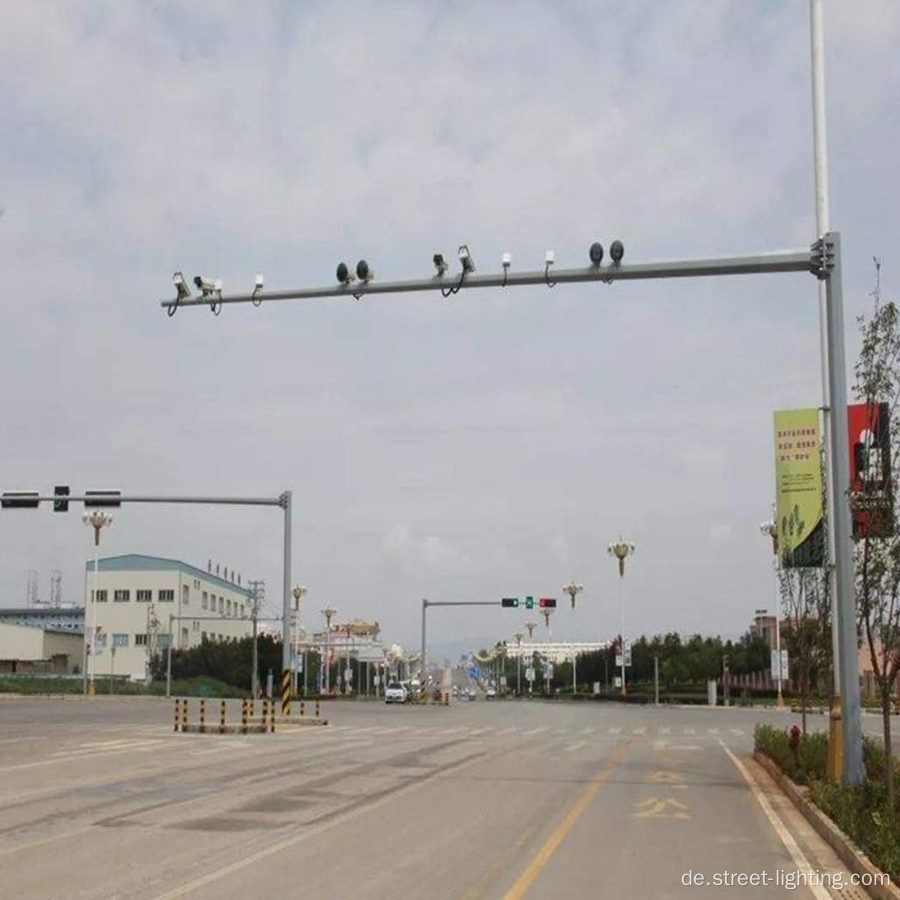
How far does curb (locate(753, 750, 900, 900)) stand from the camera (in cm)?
942

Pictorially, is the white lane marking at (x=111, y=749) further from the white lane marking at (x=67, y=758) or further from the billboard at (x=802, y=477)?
the billboard at (x=802, y=477)

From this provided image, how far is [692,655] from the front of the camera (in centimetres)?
9725

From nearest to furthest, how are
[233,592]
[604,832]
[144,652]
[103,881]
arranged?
[103,881] → [604,832] → [144,652] → [233,592]

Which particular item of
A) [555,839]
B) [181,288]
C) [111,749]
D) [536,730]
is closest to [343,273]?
[181,288]

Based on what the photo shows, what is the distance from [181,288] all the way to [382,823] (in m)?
8.23

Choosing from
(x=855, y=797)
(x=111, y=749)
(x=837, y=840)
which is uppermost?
(x=855, y=797)

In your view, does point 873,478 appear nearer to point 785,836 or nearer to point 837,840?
point 785,836

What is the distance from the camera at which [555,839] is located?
42.5 ft

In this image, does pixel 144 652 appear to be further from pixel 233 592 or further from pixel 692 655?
pixel 692 655

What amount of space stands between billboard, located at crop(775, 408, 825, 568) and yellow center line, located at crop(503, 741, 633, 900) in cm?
475

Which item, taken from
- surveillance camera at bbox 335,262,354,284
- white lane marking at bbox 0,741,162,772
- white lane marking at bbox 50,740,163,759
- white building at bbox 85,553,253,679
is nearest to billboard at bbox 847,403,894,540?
surveillance camera at bbox 335,262,354,284

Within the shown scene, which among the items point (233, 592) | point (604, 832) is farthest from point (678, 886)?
point (233, 592)

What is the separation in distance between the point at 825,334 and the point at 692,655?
83537mm

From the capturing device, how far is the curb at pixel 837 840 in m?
9.42
